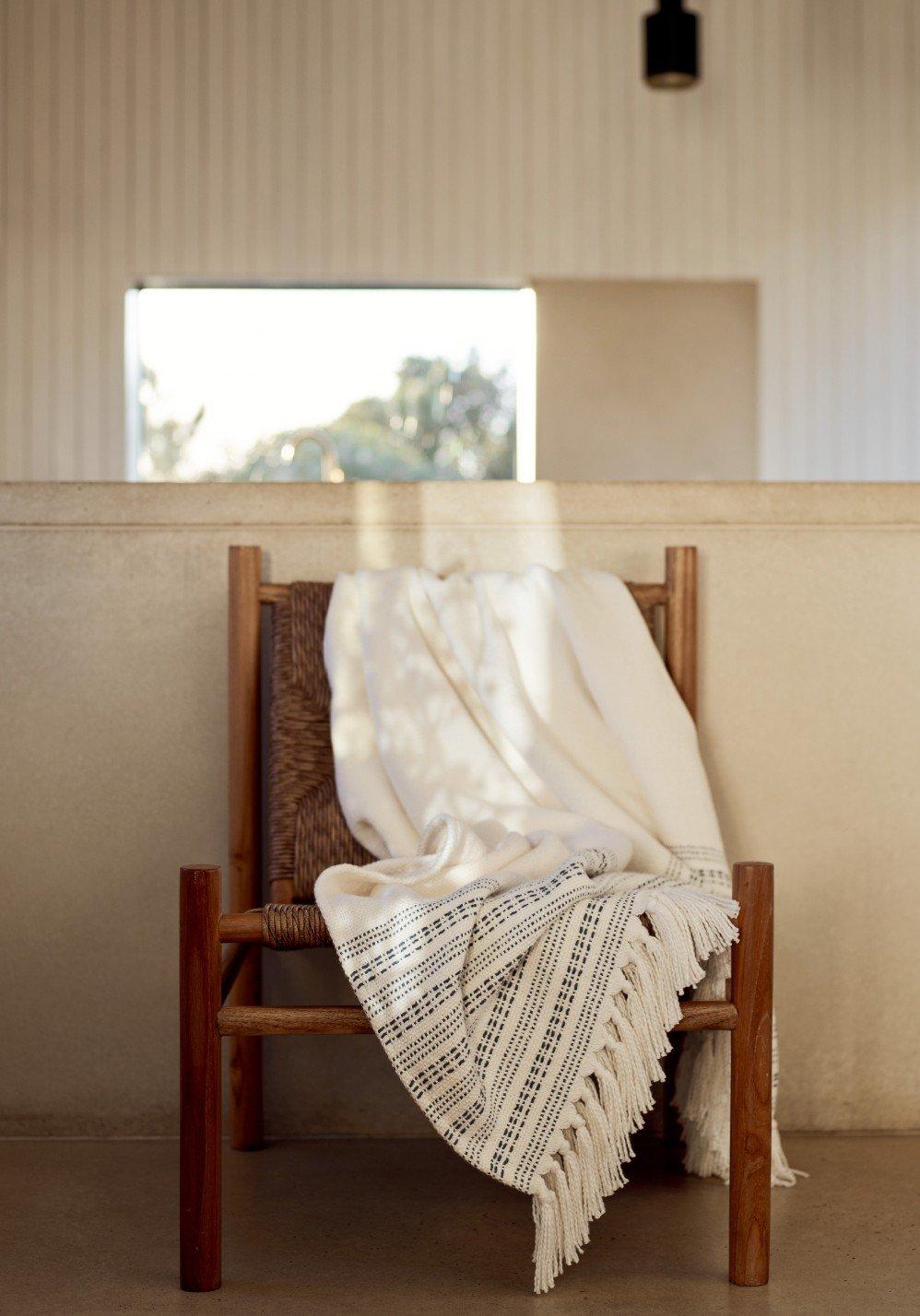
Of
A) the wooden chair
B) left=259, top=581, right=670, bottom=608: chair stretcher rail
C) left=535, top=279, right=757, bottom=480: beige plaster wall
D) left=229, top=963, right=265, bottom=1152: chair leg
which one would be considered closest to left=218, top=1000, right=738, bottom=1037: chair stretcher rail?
the wooden chair

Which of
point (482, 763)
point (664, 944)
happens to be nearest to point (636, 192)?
point (482, 763)

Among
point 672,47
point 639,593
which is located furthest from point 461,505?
point 672,47

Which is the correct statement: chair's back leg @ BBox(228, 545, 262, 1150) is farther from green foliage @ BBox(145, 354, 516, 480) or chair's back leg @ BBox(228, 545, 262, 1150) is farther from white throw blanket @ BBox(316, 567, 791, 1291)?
green foliage @ BBox(145, 354, 516, 480)

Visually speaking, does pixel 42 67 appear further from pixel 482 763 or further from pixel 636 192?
pixel 482 763

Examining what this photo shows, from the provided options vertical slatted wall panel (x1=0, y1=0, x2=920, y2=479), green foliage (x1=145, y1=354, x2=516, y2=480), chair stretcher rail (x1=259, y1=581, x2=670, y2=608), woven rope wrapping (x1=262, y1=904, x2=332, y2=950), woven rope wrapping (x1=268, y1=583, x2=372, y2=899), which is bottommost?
woven rope wrapping (x1=262, y1=904, x2=332, y2=950)

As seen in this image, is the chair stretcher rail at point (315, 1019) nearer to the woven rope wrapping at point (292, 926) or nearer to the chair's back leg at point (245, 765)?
the woven rope wrapping at point (292, 926)

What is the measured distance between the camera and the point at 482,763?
1633 millimetres

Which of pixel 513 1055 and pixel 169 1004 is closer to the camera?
pixel 513 1055

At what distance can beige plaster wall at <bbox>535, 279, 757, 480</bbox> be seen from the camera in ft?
13.3

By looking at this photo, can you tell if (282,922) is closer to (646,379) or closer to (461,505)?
(461,505)

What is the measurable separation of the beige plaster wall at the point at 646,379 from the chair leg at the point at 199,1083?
9.50 ft

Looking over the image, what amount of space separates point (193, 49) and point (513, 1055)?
3648 millimetres

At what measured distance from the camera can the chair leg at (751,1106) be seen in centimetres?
131

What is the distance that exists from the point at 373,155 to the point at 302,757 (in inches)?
114
